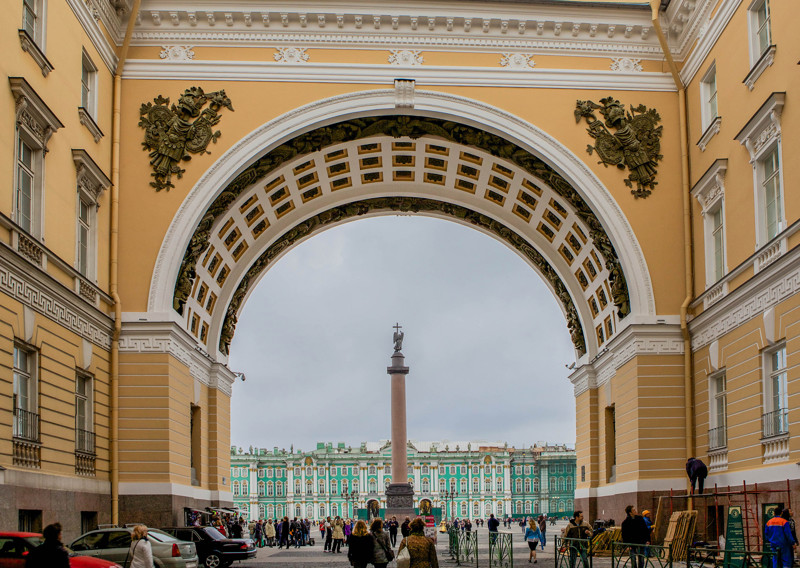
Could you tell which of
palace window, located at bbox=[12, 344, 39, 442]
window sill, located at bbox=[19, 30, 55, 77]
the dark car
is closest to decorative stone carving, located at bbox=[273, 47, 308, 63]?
window sill, located at bbox=[19, 30, 55, 77]

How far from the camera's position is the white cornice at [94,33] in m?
25.6

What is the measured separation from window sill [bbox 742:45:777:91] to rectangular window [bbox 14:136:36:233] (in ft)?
53.1

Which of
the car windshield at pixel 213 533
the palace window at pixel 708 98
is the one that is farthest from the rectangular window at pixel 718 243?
the car windshield at pixel 213 533

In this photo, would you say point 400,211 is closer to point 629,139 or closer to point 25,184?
point 629,139

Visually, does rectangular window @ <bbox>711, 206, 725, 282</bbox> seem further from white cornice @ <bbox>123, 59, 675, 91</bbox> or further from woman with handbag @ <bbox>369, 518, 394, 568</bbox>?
woman with handbag @ <bbox>369, 518, 394, 568</bbox>

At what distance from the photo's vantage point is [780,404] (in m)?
23.0

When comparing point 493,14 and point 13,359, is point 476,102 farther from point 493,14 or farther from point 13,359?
point 13,359

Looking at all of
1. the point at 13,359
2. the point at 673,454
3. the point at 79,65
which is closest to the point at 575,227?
the point at 673,454

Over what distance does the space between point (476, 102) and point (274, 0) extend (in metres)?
6.34

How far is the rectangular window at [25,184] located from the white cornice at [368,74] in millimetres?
7180

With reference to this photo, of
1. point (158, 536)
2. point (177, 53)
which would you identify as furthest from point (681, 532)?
point (177, 53)

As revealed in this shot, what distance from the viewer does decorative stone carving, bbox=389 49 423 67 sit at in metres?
29.9

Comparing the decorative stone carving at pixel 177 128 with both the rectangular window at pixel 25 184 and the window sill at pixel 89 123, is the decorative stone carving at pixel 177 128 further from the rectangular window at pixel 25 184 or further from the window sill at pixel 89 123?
the rectangular window at pixel 25 184

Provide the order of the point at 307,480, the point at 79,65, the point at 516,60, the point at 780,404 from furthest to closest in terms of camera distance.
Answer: the point at 307,480 < the point at 516,60 < the point at 79,65 < the point at 780,404
